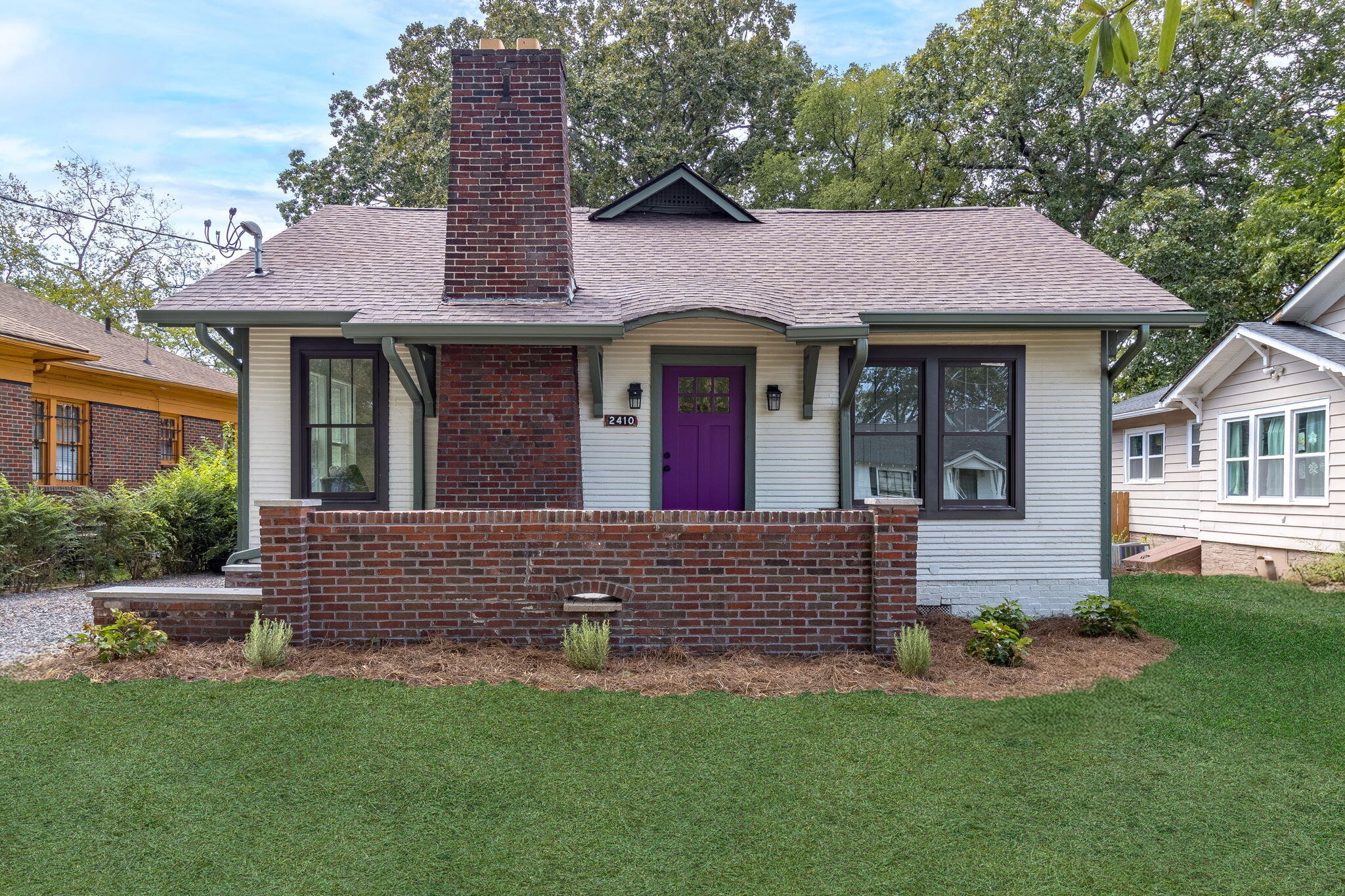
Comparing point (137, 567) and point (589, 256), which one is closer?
point (589, 256)

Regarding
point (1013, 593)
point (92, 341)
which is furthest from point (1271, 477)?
point (92, 341)

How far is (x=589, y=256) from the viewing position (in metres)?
9.14

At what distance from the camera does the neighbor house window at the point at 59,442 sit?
43.8 ft

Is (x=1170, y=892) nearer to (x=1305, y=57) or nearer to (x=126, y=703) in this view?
(x=126, y=703)

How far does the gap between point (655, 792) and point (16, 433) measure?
1294 cm

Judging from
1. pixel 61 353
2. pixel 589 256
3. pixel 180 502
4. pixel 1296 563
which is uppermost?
pixel 589 256

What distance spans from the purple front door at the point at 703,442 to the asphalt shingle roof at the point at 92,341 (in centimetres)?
1003

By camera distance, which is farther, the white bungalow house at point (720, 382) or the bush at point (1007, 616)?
the white bungalow house at point (720, 382)

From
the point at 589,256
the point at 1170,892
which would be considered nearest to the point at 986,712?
the point at 1170,892

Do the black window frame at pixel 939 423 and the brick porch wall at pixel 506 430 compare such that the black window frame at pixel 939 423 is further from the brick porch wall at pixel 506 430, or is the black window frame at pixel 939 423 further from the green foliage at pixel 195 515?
the green foliage at pixel 195 515

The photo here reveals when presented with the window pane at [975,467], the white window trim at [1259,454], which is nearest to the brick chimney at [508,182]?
the window pane at [975,467]

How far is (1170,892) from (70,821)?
431 cm

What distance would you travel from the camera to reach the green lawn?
3.03 m

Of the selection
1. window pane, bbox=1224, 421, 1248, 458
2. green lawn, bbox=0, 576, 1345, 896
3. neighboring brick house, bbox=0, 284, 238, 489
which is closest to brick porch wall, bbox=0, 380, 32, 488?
neighboring brick house, bbox=0, 284, 238, 489
